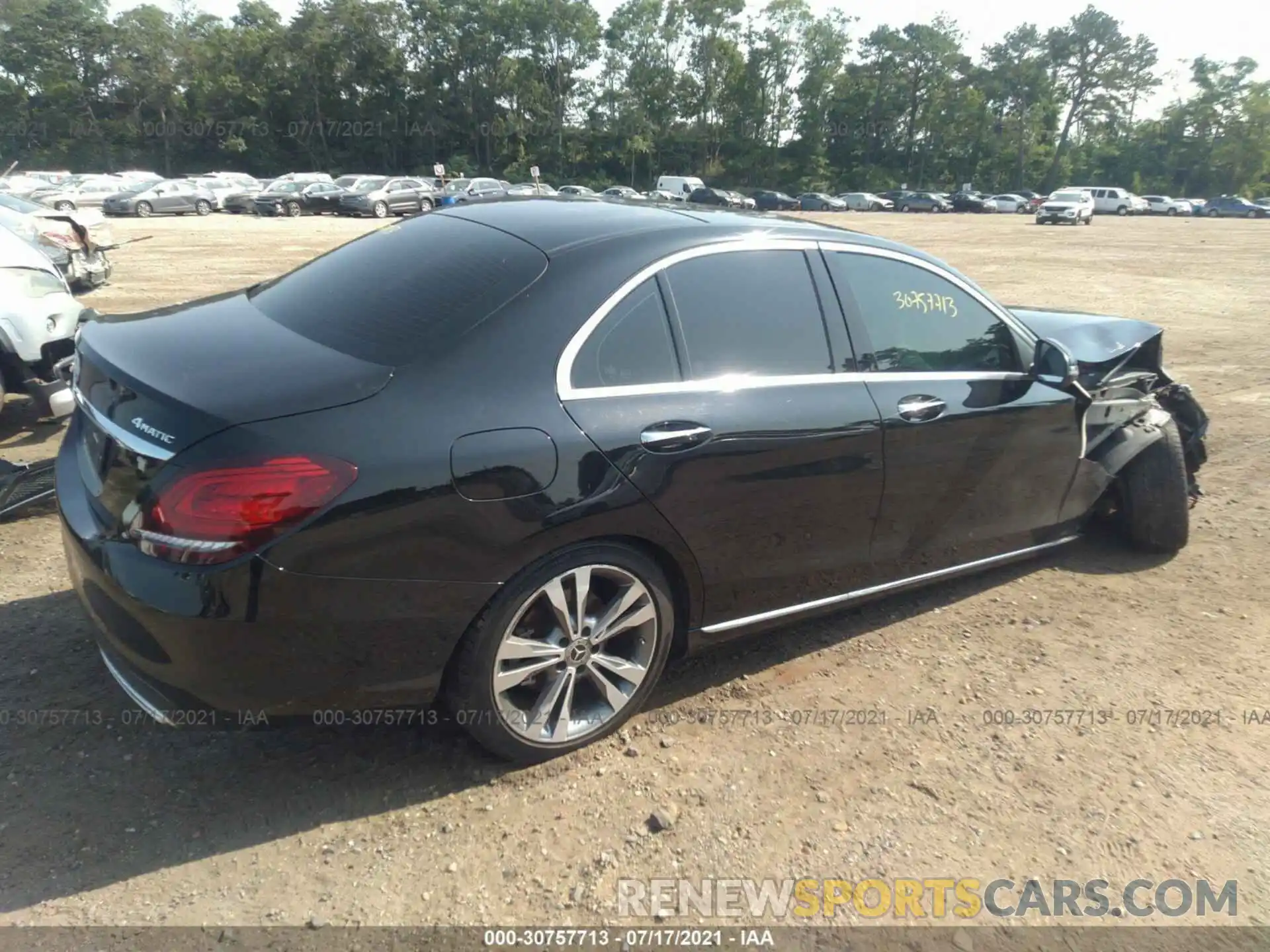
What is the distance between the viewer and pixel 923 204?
6078 centimetres

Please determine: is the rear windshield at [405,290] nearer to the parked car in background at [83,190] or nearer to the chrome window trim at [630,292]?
the chrome window trim at [630,292]

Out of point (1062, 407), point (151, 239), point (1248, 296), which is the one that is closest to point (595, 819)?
point (1062, 407)

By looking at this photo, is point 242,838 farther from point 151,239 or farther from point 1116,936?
point 151,239

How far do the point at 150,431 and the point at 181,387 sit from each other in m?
0.16

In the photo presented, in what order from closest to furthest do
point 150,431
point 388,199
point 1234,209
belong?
point 150,431
point 388,199
point 1234,209

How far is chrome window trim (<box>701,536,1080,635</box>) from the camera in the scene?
3.31 m

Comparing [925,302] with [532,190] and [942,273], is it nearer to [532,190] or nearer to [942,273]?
[942,273]

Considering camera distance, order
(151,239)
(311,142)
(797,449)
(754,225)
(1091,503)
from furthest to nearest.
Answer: (311,142) → (151,239) → (1091,503) → (754,225) → (797,449)

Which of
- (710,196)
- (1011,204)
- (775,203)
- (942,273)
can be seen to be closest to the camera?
(942,273)

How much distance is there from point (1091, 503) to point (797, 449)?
2.17m

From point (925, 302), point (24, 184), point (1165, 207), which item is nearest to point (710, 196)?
point (24, 184)

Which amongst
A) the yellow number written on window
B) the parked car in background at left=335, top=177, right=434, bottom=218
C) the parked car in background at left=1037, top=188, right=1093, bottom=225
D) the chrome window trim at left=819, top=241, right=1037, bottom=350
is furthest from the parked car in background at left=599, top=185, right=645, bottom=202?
the parked car in background at left=1037, top=188, right=1093, bottom=225

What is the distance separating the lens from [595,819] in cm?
276

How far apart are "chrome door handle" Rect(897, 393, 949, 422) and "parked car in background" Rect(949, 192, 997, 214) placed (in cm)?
6351
